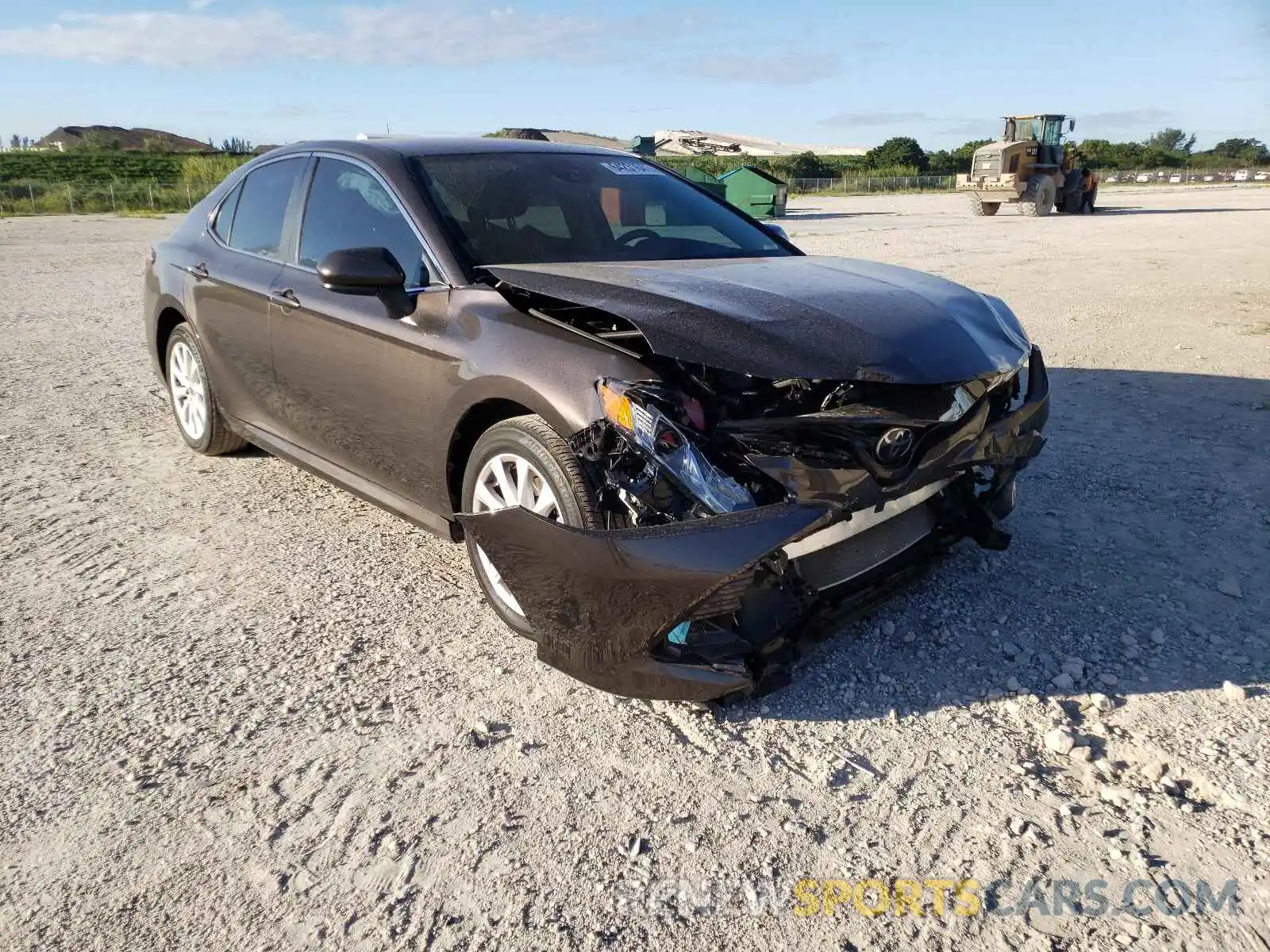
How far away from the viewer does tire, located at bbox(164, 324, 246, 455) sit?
15.9 ft

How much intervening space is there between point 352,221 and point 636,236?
1155 millimetres

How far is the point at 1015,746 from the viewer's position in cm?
258

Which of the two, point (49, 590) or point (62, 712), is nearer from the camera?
point (62, 712)

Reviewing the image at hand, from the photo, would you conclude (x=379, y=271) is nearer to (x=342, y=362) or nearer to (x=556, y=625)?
(x=342, y=362)

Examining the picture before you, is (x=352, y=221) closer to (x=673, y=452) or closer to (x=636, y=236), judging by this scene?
(x=636, y=236)

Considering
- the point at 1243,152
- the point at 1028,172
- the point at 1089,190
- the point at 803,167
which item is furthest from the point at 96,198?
the point at 1243,152

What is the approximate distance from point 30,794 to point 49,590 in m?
1.36

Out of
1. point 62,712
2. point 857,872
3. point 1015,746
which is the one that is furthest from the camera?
point 62,712

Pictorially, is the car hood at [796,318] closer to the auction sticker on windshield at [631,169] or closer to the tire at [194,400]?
the auction sticker on windshield at [631,169]

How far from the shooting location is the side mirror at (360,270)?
319 cm

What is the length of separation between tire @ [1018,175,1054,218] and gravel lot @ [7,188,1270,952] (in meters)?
28.5

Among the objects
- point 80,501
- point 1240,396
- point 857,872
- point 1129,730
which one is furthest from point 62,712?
point 1240,396

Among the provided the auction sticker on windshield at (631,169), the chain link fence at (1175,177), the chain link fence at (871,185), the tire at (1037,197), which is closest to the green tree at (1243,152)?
the chain link fence at (1175,177)

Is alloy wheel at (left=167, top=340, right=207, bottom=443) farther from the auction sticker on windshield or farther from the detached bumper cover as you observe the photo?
the detached bumper cover
